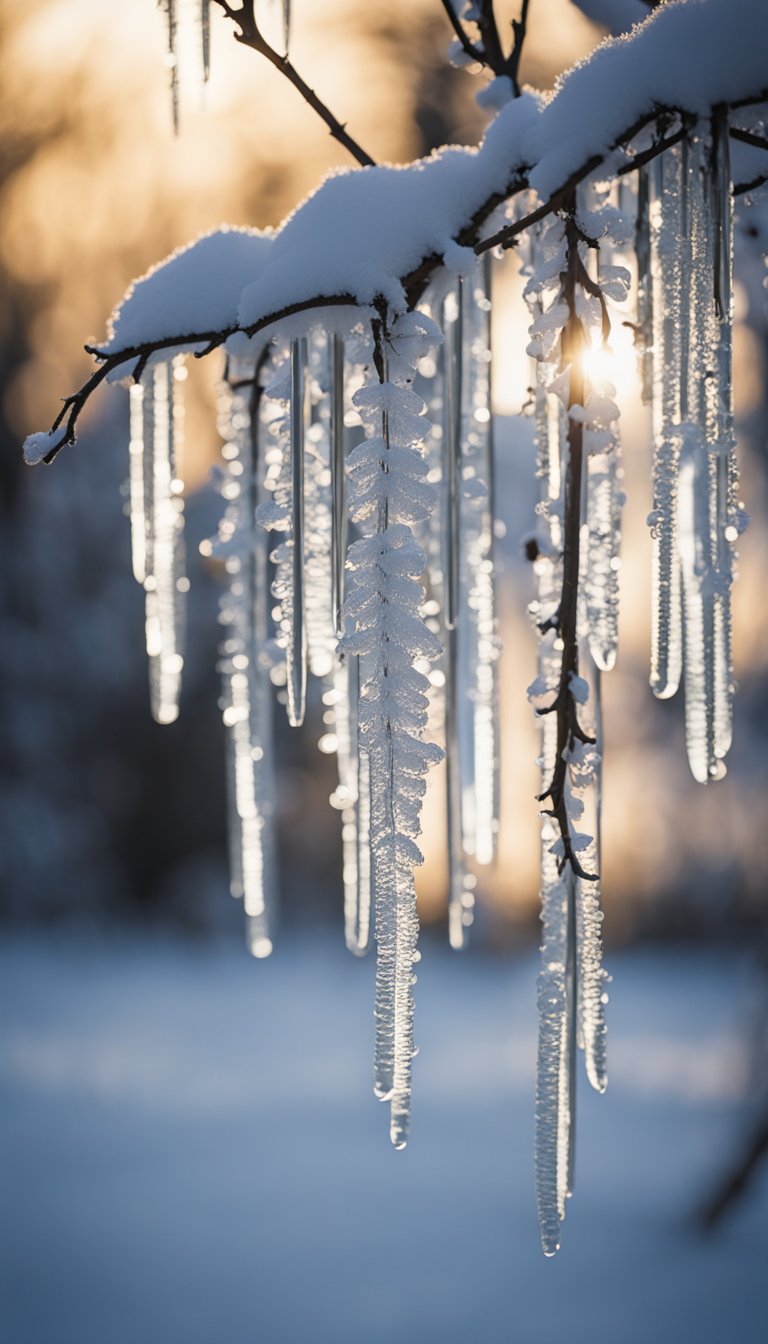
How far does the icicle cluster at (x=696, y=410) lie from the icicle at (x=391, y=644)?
0.29 meters

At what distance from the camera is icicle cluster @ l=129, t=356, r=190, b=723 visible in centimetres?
159

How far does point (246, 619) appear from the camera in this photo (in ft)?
5.44

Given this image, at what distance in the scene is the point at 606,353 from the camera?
1098 mm

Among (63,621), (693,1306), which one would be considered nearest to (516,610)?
(693,1306)

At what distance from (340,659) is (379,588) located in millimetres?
358

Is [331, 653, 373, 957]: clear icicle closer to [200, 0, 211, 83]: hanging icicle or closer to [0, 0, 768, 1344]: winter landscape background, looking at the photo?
[0, 0, 768, 1344]: winter landscape background

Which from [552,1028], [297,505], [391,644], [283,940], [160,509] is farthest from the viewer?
[283,940]

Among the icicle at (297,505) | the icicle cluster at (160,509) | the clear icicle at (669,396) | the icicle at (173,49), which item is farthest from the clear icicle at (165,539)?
the clear icicle at (669,396)

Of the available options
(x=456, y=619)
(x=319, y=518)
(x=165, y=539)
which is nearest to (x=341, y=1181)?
(x=165, y=539)

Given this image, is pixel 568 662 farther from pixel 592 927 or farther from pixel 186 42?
pixel 186 42

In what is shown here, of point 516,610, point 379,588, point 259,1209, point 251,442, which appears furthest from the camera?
point 516,610

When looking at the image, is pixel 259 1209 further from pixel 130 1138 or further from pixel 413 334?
pixel 413 334

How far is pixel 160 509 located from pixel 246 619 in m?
0.21

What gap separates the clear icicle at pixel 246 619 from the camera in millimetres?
1595
